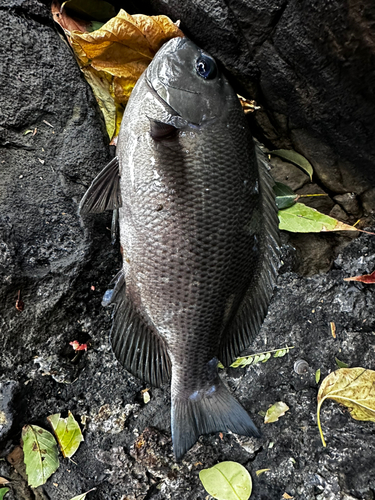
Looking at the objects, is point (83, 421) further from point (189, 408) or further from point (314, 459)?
point (314, 459)

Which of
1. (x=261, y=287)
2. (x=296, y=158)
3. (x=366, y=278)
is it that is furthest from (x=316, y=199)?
(x=261, y=287)

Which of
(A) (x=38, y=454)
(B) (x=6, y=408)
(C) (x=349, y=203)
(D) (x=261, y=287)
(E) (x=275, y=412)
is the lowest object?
(A) (x=38, y=454)

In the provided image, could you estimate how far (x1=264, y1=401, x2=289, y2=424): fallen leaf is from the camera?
1.74 m

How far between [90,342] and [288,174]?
4.53 ft

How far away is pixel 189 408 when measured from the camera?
1559 mm

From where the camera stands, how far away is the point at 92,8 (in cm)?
184

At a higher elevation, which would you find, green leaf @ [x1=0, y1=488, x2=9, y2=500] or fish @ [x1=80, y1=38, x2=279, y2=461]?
fish @ [x1=80, y1=38, x2=279, y2=461]

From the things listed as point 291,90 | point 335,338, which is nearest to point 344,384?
point 335,338

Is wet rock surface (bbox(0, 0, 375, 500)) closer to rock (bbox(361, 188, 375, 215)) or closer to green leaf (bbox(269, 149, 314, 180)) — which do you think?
rock (bbox(361, 188, 375, 215))

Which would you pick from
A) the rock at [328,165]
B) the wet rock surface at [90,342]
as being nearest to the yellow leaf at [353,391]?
the wet rock surface at [90,342]

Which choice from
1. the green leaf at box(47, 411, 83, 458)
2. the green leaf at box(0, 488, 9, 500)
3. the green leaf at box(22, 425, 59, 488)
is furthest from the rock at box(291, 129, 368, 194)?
the green leaf at box(0, 488, 9, 500)

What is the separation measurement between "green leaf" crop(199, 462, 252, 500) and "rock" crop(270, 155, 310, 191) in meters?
1.44

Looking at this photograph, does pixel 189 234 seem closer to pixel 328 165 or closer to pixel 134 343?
pixel 134 343

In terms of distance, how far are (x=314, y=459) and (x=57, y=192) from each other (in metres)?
1.72
